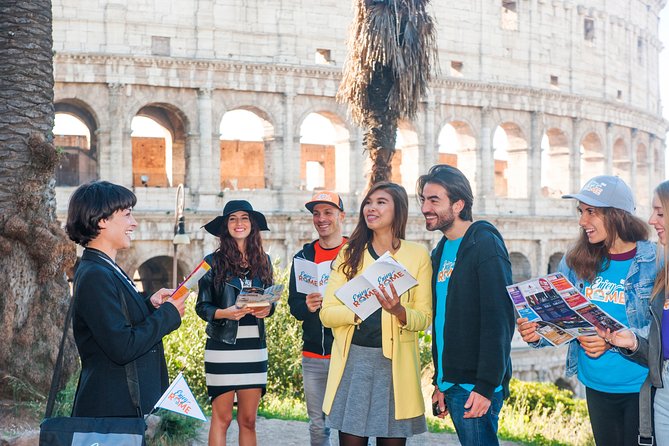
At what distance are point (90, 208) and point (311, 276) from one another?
2.17 meters

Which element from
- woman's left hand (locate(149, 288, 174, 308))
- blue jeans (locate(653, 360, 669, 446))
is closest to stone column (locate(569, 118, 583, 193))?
blue jeans (locate(653, 360, 669, 446))

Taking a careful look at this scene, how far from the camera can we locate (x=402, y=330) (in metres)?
4.92

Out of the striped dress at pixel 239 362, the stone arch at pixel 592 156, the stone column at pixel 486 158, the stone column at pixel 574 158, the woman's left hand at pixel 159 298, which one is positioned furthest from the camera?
the stone arch at pixel 592 156

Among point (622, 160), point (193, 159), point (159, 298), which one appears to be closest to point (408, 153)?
point (193, 159)

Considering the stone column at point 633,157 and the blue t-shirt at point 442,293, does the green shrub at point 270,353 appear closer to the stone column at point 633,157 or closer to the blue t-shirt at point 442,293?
the blue t-shirt at point 442,293

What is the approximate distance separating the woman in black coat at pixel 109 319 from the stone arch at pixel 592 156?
101ft

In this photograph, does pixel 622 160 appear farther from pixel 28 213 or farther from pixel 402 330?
pixel 402 330

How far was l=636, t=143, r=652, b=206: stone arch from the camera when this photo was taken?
36.6 meters

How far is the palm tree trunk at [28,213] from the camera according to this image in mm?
7684

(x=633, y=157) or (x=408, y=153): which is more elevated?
(x=633, y=157)

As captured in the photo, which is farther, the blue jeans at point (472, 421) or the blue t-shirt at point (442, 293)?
the blue t-shirt at point (442, 293)

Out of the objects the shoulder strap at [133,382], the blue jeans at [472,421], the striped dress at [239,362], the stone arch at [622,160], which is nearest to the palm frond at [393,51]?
the striped dress at [239,362]

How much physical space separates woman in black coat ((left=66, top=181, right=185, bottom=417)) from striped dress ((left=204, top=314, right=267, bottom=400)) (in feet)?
5.11

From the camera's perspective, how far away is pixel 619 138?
34.6 m
